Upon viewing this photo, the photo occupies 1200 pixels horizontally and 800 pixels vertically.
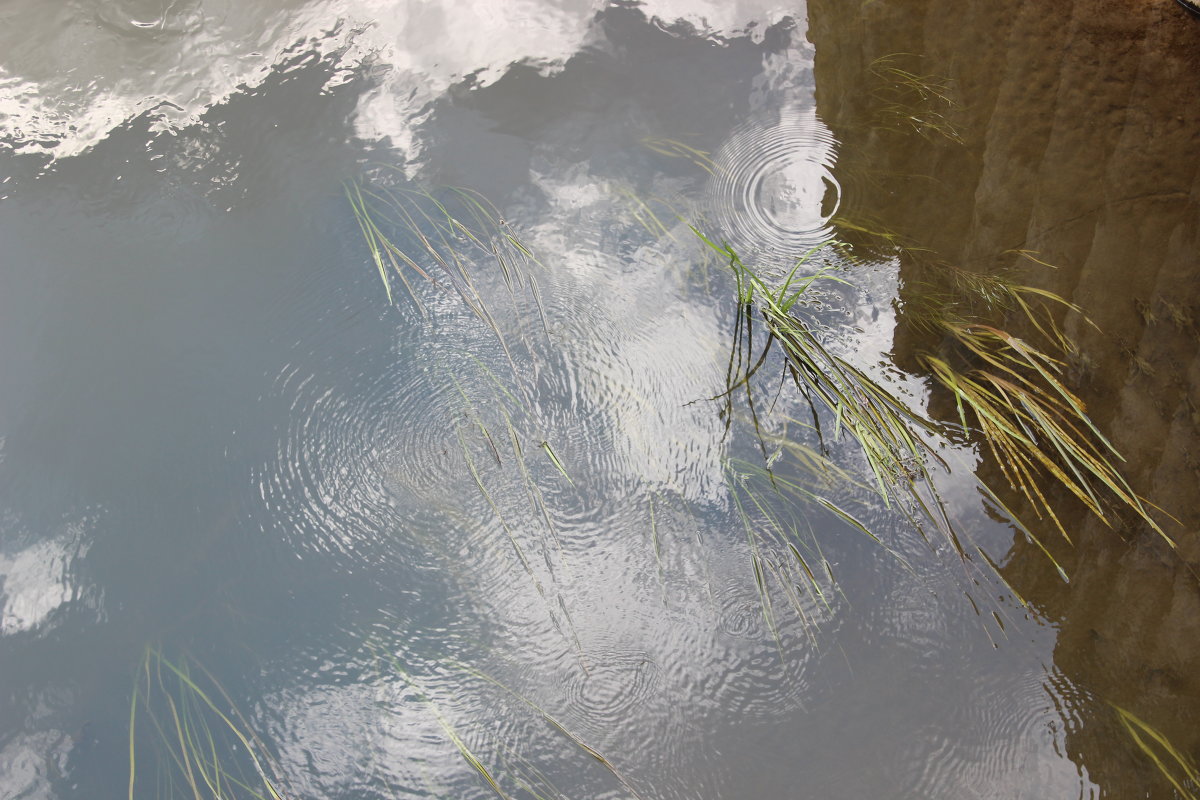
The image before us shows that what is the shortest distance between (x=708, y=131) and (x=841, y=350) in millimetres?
779

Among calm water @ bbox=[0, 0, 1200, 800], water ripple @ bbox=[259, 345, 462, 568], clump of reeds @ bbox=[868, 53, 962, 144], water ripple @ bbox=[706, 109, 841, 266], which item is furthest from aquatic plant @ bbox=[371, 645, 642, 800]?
clump of reeds @ bbox=[868, 53, 962, 144]

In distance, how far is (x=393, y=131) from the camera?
2141 mm

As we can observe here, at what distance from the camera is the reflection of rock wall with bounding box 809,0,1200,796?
1.46m

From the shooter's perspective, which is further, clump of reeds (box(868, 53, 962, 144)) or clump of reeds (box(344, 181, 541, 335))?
clump of reeds (box(868, 53, 962, 144))

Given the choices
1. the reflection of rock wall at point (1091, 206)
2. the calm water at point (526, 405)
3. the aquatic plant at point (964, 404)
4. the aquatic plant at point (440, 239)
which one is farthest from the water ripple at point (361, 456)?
the reflection of rock wall at point (1091, 206)

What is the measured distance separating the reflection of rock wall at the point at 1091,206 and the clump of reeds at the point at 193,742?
1581mm

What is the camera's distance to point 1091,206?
1891mm

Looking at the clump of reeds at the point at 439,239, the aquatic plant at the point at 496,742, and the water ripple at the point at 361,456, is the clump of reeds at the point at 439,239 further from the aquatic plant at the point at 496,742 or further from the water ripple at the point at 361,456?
the aquatic plant at the point at 496,742

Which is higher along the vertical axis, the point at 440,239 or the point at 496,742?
the point at 440,239

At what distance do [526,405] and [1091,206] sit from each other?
1.53m

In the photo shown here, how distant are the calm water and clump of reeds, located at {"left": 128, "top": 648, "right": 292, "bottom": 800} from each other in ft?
0.04

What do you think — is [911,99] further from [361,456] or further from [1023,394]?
[361,456]

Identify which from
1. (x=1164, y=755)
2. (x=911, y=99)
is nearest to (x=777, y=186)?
(x=911, y=99)

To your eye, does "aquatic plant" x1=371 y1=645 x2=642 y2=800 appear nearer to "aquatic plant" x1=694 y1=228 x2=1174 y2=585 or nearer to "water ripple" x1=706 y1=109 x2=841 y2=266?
"aquatic plant" x1=694 y1=228 x2=1174 y2=585
